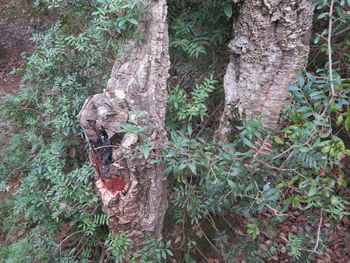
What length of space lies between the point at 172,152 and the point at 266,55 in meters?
0.94

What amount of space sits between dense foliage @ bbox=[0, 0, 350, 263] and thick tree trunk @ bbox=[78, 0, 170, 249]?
0.13m

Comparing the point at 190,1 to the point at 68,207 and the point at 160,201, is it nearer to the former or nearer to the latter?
the point at 160,201

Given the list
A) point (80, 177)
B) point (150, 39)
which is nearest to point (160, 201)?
point (80, 177)

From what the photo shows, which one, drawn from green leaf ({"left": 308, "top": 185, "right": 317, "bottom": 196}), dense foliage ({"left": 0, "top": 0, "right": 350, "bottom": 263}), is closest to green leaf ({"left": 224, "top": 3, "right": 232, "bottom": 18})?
dense foliage ({"left": 0, "top": 0, "right": 350, "bottom": 263})

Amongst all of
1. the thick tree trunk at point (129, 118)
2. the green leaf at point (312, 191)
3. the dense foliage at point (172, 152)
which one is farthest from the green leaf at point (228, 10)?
the green leaf at point (312, 191)

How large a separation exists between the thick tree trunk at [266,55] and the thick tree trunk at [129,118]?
1.79ft

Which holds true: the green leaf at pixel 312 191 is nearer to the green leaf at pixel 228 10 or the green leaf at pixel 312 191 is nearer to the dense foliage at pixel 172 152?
the dense foliage at pixel 172 152

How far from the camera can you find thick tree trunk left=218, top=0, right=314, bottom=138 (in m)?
1.55

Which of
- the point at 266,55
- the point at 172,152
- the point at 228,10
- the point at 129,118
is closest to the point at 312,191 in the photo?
the point at 172,152

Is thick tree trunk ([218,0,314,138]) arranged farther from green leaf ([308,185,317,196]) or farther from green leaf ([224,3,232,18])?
green leaf ([308,185,317,196])

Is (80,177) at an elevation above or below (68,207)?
above

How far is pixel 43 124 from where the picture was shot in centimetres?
242

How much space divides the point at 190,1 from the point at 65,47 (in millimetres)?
1186

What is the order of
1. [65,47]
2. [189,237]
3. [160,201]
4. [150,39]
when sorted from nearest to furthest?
[150,39]
[160,201]
[65,47]
[189,237]
